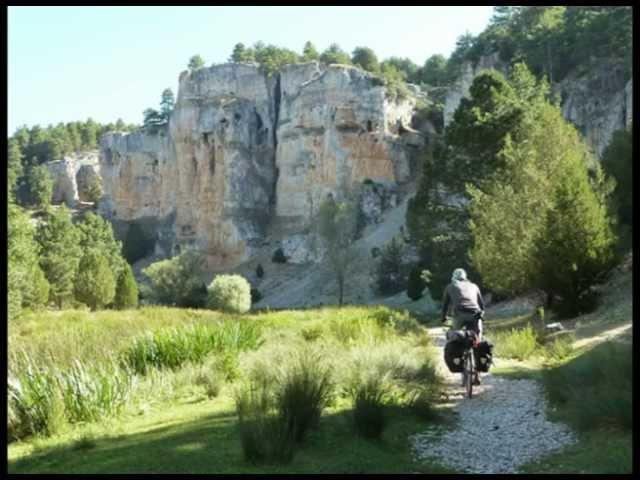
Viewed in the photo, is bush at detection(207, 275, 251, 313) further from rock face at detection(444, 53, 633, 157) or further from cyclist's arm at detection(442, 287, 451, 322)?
cyclist's arm at detection(442, 287, 451, 322)

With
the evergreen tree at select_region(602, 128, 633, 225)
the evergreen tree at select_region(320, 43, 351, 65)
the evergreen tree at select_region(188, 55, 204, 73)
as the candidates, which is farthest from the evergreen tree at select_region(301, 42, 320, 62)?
the evergreen tree at select_region(602, 128, 633, 225)

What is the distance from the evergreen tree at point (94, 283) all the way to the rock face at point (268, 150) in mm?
24776

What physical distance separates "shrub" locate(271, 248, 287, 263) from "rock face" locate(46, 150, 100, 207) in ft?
139

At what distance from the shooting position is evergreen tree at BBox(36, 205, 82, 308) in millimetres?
44406

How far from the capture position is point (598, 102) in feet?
152

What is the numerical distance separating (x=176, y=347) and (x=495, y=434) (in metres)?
5.84

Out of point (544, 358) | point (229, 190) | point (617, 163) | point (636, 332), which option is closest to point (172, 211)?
point (229, 190)

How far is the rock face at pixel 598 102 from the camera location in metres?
44.0

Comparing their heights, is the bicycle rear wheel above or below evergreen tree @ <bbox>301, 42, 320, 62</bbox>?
below

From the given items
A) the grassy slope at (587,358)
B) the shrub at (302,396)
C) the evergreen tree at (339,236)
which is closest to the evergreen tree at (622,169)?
the grassy slope at (587,358)

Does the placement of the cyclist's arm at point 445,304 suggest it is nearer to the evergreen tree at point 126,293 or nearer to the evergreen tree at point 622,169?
the evergreen tree at point 622,169

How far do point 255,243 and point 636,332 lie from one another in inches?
2595

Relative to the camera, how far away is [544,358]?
11.2 metres
